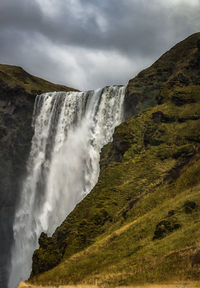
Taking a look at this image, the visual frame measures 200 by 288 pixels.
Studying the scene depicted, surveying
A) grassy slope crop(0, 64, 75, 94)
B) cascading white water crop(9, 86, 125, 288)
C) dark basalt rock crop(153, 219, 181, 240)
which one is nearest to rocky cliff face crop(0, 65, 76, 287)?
grassy slope crop(0, 64, 75, 94)

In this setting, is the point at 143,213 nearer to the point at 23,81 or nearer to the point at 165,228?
the point at 165,228

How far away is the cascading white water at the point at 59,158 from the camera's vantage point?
4660 cm

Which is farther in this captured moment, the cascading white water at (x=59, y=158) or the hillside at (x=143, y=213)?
the cascading white water at (x=59, y=158)

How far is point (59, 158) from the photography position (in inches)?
2072

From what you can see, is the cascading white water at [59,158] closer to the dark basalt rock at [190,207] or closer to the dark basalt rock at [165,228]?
the dark basalt rock at [190,207]

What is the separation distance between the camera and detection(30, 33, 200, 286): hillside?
16406 mm

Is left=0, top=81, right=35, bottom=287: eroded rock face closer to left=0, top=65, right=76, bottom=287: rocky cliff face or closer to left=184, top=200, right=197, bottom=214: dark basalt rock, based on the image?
left=0, top=65, right=76, bottom=287: rocky cliff face

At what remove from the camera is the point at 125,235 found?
1998 cm

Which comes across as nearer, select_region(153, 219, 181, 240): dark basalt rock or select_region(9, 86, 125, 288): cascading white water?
select_region(153, 219, 181, 240): dark basalt rock

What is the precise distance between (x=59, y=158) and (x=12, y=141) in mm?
14357

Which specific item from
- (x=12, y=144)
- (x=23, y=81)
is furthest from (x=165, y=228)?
(x=23, y=81)

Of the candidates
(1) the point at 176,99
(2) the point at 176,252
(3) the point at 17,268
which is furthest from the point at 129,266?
(3) the point at 17,268

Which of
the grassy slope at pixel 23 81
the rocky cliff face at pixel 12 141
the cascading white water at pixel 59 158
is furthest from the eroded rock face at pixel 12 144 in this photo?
the cascading white water at pixel 59 158

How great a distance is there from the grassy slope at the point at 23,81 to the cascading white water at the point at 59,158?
17.9 feet
